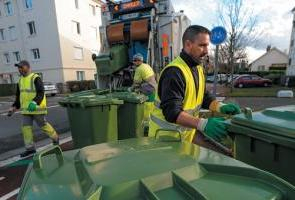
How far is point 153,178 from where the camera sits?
1.11m

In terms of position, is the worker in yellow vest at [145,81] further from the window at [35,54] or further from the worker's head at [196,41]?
the window at [35,54]

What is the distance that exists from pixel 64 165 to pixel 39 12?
28444mm

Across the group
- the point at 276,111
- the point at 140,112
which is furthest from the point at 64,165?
the point at 140,112

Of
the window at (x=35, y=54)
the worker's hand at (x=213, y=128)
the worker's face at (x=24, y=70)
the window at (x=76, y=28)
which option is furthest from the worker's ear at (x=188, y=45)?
the window at (x=35, y=54)

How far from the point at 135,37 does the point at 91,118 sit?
300 cm

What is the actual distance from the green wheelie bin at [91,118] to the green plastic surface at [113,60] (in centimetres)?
235

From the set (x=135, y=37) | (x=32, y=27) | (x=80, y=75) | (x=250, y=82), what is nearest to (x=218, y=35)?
(x=135, y=37)

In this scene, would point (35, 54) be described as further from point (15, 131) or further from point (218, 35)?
point (218, 35)

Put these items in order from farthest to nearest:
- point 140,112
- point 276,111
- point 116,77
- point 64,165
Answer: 1. point 116,77
2. point 140,112
3. point 276,111
4. point 64,165

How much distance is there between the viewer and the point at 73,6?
91.1 ft

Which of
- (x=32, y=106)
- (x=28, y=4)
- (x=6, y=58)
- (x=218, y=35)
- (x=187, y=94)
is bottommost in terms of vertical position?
(x=32, y=106)

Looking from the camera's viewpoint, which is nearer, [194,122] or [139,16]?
[194,122]

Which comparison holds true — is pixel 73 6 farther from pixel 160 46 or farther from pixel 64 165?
pixel 64 165

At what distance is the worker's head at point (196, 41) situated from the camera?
2.08 metres
